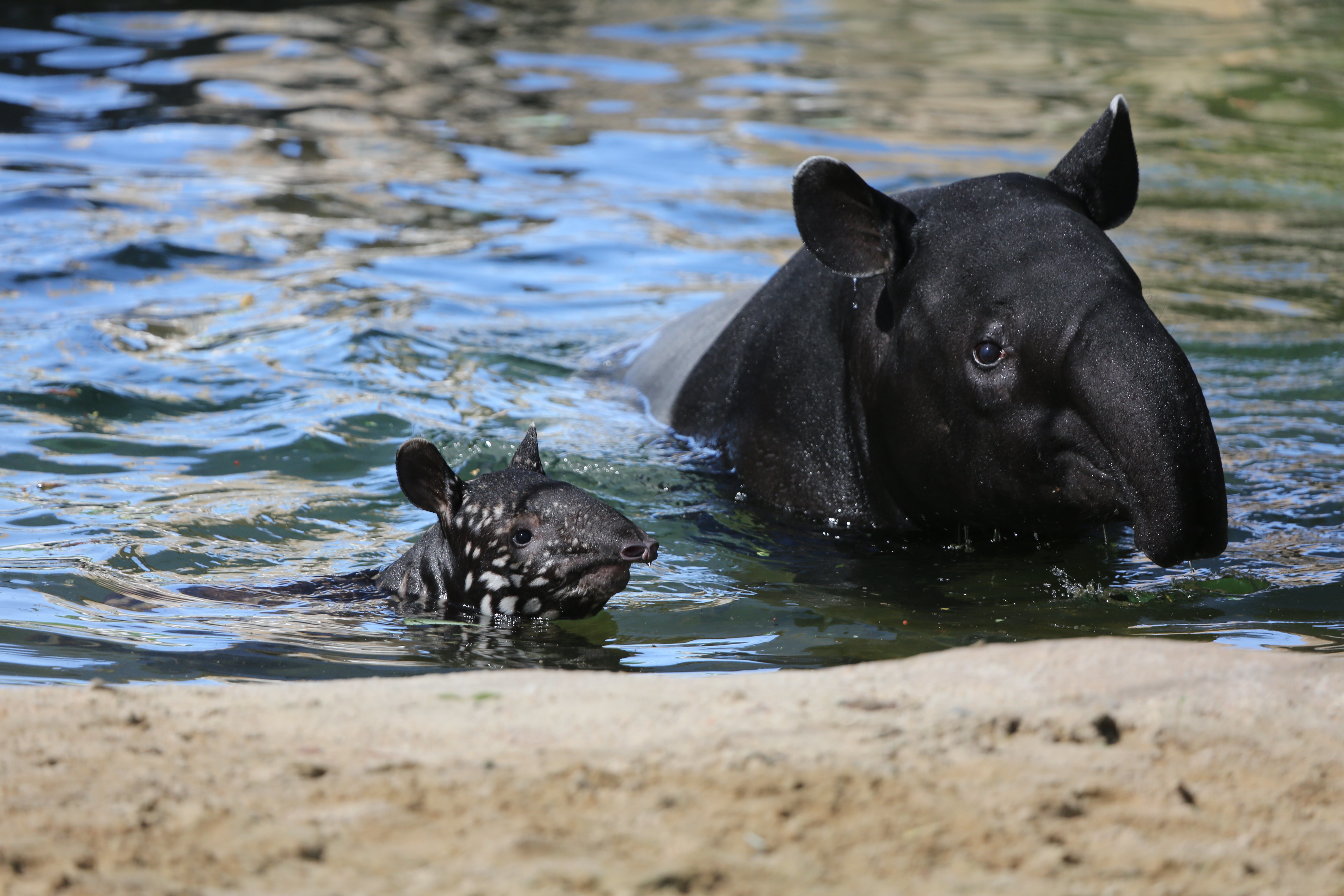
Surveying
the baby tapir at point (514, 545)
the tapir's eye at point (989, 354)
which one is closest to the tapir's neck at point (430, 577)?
the baby tapir at point (514, 545)

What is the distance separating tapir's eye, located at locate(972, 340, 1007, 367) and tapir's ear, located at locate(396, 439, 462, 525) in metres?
2.14

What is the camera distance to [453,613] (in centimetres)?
588

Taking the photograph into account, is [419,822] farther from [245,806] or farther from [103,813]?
[103,813]

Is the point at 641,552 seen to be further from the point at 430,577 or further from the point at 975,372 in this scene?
the point at 975,372

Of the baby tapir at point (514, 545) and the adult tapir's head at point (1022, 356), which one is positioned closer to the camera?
the adult tapir's head at point (1022, 356)

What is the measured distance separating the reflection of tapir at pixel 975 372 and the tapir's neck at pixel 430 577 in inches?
69.6

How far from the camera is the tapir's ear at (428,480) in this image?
18.6 feet

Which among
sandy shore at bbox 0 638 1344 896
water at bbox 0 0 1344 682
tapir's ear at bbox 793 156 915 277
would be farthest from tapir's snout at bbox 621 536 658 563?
tapir's ear at bbox 793 156 915 277

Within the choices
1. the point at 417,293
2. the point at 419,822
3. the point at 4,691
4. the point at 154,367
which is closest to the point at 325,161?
the point at 417,293

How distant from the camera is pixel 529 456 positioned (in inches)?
245

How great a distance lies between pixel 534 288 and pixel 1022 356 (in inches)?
308

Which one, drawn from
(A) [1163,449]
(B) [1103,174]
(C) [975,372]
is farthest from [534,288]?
(A) [1163,449]

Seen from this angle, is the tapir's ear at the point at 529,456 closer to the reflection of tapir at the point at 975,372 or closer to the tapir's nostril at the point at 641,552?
the tapir's nostril at the point at 641,552

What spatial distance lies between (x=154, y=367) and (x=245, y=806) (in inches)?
283
